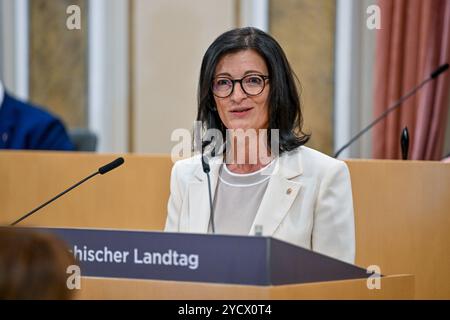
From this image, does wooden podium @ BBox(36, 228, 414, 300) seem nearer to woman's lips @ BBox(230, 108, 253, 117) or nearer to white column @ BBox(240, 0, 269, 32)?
Answer: woman's lips @ BBox(230, 108, 253, 117)

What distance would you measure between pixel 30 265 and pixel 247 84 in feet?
5.56

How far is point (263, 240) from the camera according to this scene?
2.09 metres

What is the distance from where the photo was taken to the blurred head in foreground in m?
1.44

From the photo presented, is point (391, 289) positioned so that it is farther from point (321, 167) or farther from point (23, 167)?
point (23, 167)

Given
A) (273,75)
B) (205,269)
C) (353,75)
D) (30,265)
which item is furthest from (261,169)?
(353,75)

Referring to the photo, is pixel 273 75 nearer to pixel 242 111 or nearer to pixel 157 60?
pixel 242 111

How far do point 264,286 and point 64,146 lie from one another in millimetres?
3181

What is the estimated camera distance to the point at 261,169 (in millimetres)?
3119

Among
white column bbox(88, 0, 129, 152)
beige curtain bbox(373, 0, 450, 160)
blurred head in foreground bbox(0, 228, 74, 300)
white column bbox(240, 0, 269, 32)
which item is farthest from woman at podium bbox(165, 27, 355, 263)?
white column bbox(88, 0, 129, 152)

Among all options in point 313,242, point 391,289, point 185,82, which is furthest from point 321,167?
point 185,82

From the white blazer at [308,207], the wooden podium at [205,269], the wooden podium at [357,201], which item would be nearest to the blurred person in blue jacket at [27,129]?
the wooden podium at [357,201]

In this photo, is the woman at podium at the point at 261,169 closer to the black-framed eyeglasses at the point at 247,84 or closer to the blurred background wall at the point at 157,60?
the black-framed eyeglasses at the point at 247,84

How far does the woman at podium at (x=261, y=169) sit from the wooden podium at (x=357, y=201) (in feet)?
1.32
